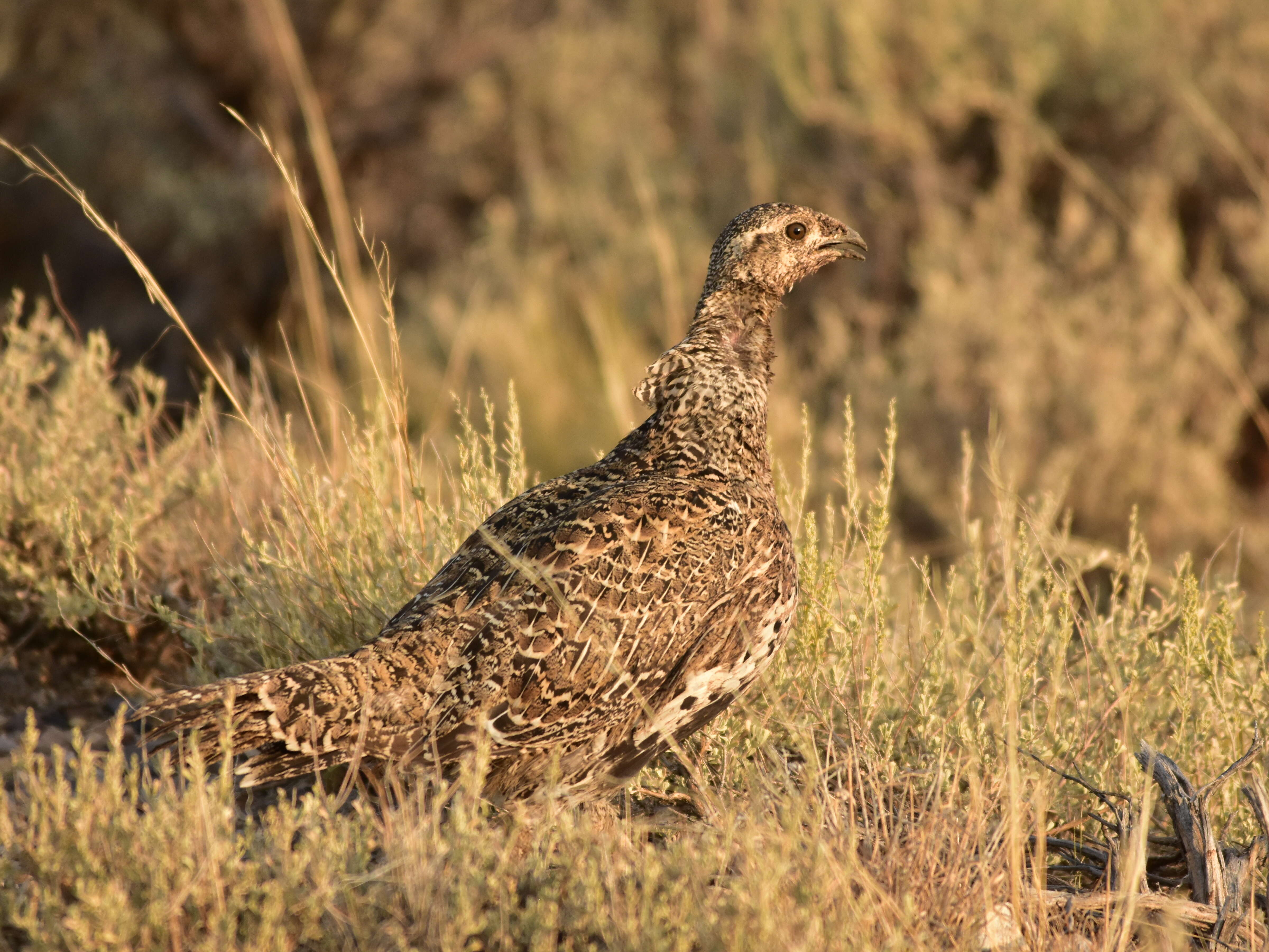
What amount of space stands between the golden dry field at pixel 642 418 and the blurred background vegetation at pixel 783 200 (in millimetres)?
37

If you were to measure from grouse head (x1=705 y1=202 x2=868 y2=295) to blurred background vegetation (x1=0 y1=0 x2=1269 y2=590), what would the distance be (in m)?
1.55

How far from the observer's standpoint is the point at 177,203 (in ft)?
34.3

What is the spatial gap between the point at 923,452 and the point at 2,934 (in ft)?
20.3

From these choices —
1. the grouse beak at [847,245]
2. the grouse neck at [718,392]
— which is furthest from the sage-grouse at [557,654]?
the grouse beak at [847,245]

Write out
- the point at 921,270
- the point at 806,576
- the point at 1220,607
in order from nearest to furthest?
→ the point at 1220,607 < the point at 806,576 < the point at 921,270

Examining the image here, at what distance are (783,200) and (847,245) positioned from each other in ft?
16.9

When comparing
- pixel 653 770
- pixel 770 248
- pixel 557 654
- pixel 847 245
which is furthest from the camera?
pixel 847 245

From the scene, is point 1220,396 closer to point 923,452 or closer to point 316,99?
point 923,452

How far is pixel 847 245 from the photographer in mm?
3945

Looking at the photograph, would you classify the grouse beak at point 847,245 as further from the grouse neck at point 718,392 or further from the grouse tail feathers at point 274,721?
the grouse tail feathers at point 274,721

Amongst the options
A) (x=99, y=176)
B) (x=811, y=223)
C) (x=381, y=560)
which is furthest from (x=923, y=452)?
(x=99, y=176)

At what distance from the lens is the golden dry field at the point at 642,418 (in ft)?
8.48

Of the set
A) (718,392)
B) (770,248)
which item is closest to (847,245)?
(770,248)

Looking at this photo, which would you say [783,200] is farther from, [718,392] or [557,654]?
[557,654]
